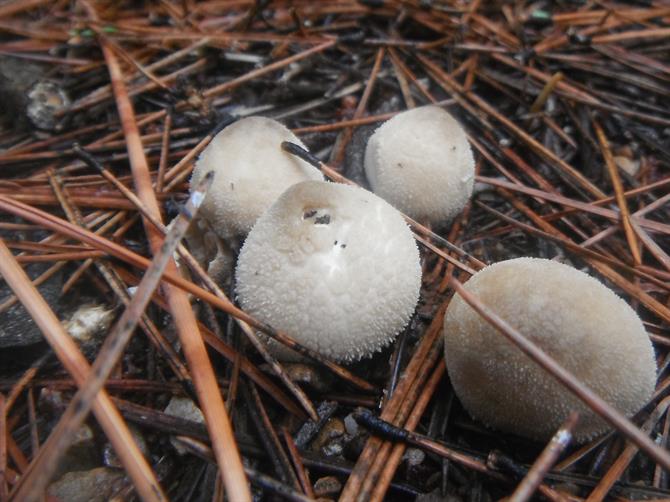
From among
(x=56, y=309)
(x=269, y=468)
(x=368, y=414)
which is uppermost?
Result: (x=56, y=309)

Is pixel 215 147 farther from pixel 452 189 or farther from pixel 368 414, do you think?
pixel 368 414

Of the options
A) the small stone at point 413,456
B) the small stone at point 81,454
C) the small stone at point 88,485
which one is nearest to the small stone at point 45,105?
the small stone at point 81,454

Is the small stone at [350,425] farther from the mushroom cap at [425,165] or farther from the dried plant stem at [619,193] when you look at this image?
the dried plant stem at [619,193]

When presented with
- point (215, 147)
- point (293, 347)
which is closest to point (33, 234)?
point (215, 147)

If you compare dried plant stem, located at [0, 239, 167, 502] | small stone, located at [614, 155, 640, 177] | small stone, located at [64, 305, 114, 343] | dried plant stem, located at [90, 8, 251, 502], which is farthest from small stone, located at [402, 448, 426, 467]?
small stone, located at [614, 155, 640, 177]

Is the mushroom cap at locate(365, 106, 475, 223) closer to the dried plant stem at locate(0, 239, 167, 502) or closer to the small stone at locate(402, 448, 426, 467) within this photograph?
the small stone at locate(402, 448, 426, 467)

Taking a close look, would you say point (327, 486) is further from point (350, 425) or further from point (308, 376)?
point (308, 376)

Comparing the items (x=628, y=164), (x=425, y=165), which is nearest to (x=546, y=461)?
(x=425, y=165)
